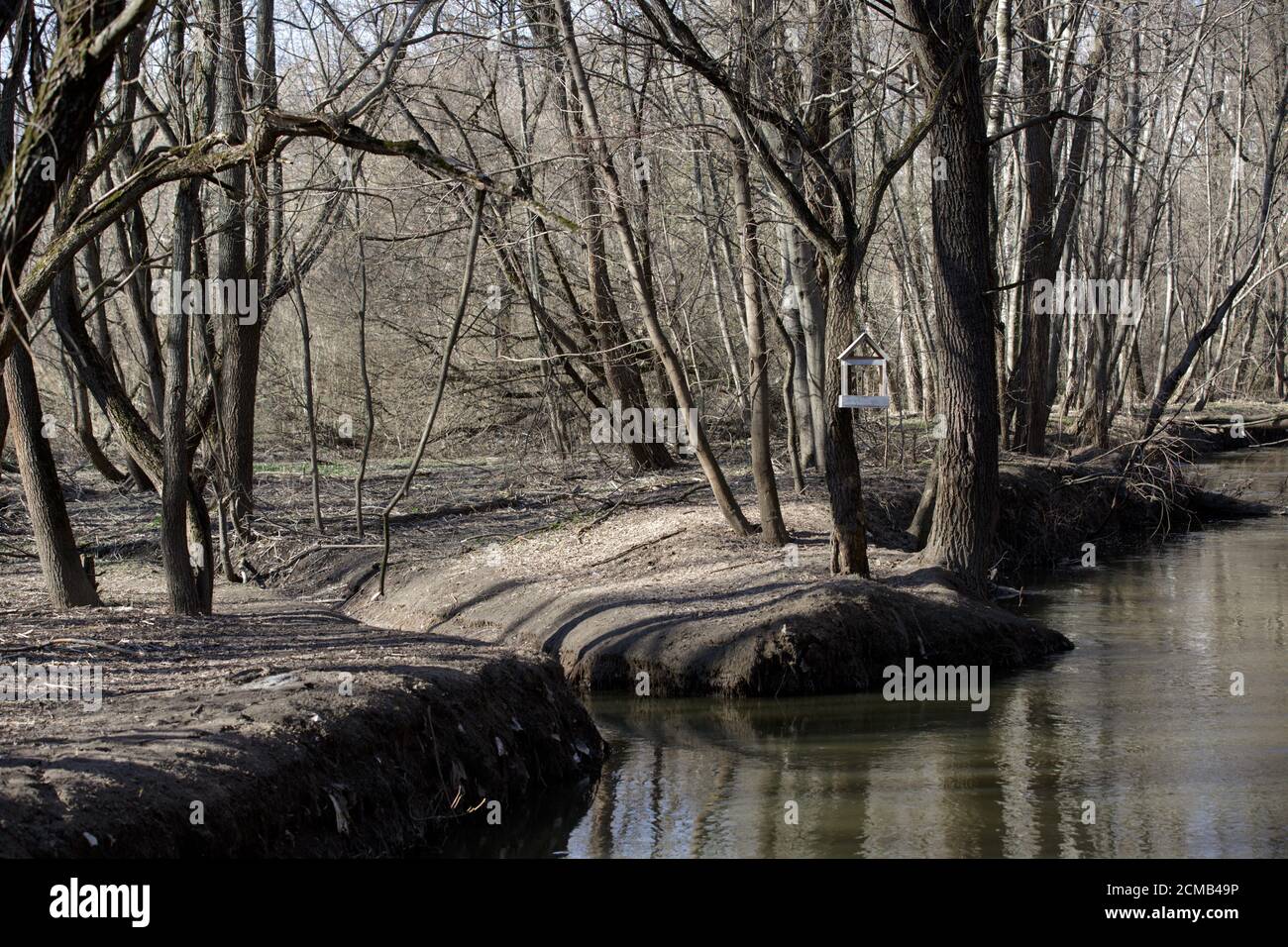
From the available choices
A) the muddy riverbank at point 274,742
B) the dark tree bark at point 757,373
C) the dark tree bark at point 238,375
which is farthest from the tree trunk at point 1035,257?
the muddy riverbank at point 274,742

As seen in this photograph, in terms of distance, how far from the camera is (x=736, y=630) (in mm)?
13219

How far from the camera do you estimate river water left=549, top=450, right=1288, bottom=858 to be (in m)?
8.60

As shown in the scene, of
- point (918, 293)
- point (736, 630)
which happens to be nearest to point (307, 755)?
point (736, 630)

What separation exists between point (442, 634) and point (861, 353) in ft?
16.3

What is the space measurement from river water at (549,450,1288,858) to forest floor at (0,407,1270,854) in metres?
0.70

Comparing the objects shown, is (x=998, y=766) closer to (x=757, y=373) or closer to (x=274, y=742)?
(x=274, y=742)

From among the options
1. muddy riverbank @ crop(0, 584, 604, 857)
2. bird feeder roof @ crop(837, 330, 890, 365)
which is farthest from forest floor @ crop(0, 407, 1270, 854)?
bird feeder roof @ crop(837, 330, 890, 365)

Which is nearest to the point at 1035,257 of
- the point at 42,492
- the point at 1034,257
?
the point at 1034,257

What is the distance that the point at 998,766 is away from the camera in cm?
1019

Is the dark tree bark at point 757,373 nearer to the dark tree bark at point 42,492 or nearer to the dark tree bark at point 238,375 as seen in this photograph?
the dark tree bark at point 238,375

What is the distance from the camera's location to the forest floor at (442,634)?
7512mm

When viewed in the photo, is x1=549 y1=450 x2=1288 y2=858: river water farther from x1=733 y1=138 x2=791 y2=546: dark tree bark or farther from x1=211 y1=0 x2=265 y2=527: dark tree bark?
x1=211 y1=0 x2=265 y2=527: dark tree bark

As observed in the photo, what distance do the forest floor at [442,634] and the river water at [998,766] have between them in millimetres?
705

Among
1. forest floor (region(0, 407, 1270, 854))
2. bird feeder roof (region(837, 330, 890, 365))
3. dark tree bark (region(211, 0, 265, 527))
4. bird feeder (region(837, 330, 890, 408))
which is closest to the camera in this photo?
forest floor (region(0, 407, 1270, 854))
